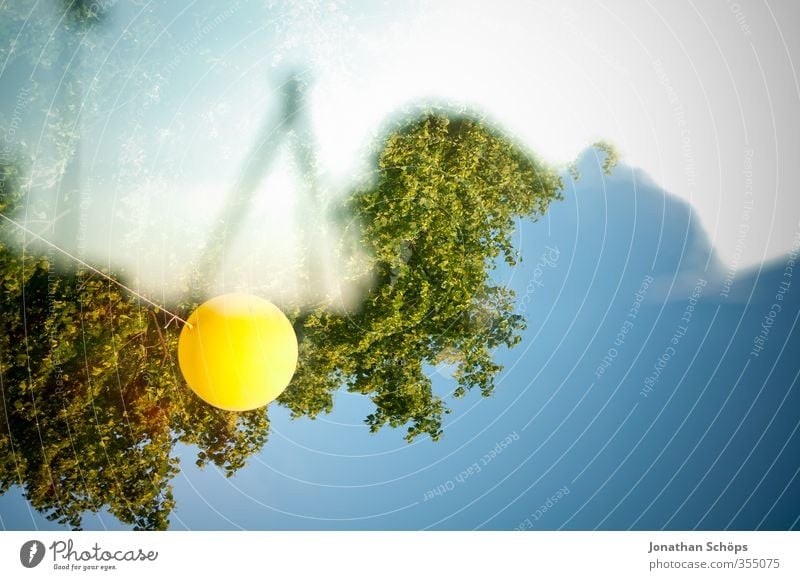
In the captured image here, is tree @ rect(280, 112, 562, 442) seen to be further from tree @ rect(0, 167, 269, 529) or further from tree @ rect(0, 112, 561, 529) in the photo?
tree @ rect(0, 167, 269, 529)

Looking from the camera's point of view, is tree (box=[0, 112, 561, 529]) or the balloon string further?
tree (box=[0, 112, 561, 529])

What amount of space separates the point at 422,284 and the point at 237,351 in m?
4.37

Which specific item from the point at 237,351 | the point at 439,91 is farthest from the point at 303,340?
the point at 237,351

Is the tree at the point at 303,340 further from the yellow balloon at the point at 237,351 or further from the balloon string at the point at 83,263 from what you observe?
the yellow balloon at the point at 237,351

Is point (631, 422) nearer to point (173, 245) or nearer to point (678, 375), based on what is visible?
point (678, 375)

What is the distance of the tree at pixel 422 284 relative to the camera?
26.5ft

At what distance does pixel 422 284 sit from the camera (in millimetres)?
8305

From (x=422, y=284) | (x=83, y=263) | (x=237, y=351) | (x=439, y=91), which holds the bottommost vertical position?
(x=237, y=351)

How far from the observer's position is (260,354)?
4.30m

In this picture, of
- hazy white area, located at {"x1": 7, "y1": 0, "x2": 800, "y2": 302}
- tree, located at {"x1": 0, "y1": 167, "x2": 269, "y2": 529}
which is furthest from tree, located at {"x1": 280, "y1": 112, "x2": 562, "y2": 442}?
tree, located at {"x1": 0, "y1": 167, "x2": 269, "y2": 529}

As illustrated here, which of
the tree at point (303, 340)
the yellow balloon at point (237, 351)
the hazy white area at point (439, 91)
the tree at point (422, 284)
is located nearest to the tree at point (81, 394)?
the tree at point (303, 340)

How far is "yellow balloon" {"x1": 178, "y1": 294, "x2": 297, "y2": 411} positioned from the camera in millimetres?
4273

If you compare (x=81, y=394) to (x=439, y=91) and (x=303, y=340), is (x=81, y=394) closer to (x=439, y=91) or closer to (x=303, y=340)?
(x=303, y=340)

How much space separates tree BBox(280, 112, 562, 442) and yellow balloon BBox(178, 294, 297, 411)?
143 inches
